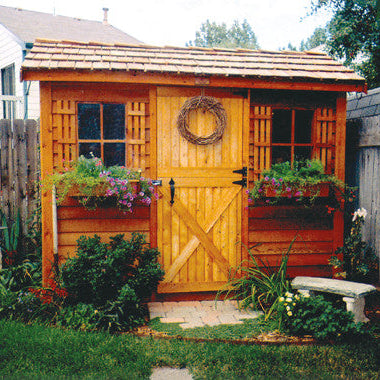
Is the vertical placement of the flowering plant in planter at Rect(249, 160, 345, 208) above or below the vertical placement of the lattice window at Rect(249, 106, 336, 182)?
below

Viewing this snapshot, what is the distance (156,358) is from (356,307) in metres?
2.17

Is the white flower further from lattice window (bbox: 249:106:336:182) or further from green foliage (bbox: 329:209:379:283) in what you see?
lattice window (bbox: 249:106:336:182)

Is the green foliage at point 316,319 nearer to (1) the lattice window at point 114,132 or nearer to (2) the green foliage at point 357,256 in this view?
(2) the green foliage at point 357,256

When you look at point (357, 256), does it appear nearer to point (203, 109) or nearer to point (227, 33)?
point (203, 109)

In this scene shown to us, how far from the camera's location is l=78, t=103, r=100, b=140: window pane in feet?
17.4

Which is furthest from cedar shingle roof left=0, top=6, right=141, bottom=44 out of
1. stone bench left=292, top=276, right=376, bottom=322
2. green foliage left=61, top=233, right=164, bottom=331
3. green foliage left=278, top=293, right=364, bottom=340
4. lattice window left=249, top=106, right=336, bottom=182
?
green foliage left=278, top=293, right=364, bottom=340

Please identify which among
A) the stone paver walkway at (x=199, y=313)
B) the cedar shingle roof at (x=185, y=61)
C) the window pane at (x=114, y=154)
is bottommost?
the stone paver walkway at (x=199, y=313)

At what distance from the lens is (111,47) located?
5.79 m

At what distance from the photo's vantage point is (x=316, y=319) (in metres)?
4.52

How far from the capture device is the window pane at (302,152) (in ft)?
18.9

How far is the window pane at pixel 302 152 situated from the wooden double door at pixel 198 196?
2.31 ft

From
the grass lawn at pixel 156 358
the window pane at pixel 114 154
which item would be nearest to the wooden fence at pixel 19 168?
the window pane at pixel 114 154

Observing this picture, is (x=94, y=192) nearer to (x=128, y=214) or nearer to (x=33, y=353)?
(x=128, y=214)

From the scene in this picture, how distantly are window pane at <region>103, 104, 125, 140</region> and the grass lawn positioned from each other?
228 centimetres
